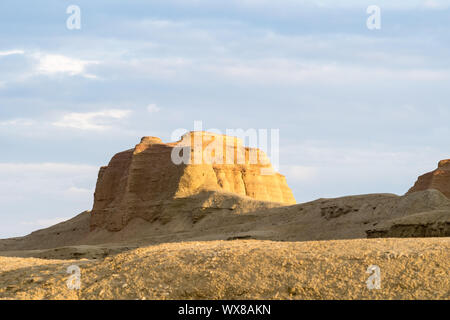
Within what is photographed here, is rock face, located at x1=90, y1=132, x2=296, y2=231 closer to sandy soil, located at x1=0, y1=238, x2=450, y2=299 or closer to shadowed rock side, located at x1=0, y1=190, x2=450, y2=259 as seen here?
shadowed rock side, located at x1=0, y1=190, x2=450, y2=259

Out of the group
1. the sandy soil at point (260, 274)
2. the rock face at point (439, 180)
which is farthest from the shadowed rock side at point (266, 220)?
the rock face at point (439, 180)

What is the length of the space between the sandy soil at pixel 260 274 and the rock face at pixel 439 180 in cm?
4243

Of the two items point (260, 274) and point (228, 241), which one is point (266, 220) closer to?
point (228, 241)

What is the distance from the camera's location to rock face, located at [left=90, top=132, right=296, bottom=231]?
4917cm

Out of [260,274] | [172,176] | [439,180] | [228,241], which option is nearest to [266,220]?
[172,176]

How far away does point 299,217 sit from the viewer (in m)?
39.7

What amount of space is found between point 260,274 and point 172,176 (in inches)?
1489

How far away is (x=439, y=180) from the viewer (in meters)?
54.9

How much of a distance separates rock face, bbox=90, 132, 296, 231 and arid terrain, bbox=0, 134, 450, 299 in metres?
0.10

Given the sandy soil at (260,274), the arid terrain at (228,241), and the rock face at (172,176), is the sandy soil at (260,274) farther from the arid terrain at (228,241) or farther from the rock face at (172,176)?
the rock face at (172,176)

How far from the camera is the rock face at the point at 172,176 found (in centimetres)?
4917

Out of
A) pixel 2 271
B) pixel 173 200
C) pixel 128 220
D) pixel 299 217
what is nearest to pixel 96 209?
pixel 128 220

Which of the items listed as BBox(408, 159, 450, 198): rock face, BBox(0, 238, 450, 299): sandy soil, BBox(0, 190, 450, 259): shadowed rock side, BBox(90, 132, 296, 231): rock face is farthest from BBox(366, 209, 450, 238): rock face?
BBox(408, 159, 450, 198): rock face
